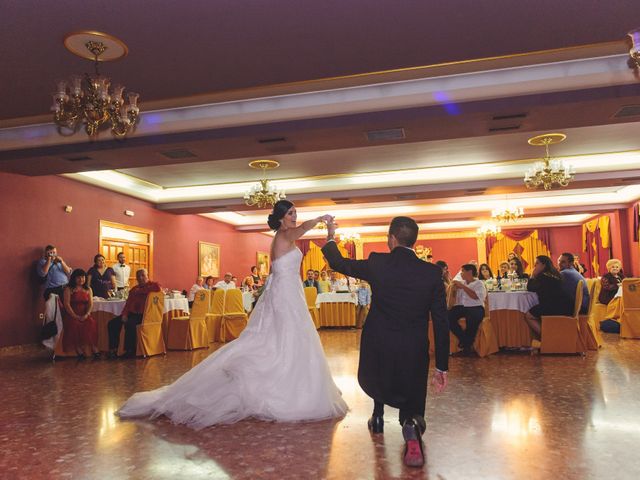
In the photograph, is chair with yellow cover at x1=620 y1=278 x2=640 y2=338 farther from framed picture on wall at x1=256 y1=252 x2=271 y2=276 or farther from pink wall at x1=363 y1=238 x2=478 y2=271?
framed picture on wall at x1=256 y1=252 x2=271 y2=276

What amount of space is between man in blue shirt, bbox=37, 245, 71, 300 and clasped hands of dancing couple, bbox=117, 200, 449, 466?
211 inches

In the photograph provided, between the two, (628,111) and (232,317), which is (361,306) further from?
(628,111)

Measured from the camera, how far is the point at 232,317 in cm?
873

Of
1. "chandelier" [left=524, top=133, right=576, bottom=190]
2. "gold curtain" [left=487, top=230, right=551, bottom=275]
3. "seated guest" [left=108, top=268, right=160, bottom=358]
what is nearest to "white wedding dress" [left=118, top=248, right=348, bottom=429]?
"seated guest" [left=108, top=268, right=160, bottom=358]

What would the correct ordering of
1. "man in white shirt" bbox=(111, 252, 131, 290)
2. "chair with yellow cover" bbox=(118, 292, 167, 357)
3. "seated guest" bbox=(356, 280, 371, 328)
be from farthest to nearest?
"seated guest" bbox=(356, 280, 371, 328)
"man in white shirt" bbox=(111, 252, 131, 290)
"chair with yellow cover" bbox=(118, 292, 167, 357)

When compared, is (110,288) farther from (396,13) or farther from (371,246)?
(371,246)

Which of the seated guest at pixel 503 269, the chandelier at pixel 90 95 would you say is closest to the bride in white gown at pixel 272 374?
the chandelier at pixel 90 95

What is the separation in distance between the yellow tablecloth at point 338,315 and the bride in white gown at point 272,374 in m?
7.42

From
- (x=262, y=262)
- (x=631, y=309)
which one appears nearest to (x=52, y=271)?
(x=631, y=309)

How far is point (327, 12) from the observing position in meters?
4.09

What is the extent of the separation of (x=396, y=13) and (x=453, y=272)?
54.4 ft

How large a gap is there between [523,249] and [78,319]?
16.7 m

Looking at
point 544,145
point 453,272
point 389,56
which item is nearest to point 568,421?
point 389,56

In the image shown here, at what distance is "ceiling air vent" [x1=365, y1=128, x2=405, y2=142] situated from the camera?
6.20 metres
